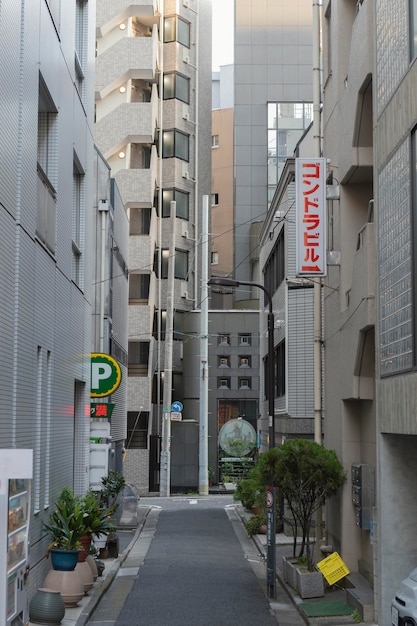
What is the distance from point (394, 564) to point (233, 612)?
13.0 ft

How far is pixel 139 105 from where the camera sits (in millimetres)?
58938

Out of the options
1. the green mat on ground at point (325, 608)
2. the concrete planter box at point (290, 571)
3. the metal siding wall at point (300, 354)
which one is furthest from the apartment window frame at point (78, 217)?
the metal siding wall at point (300, 354)

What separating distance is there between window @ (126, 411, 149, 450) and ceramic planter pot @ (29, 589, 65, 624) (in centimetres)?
4212

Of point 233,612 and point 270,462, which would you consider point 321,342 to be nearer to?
point 270,462

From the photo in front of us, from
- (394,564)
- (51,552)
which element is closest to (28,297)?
(51,552)

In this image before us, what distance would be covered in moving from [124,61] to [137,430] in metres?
21.8

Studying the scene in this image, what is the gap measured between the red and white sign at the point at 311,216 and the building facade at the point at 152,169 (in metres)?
34.0

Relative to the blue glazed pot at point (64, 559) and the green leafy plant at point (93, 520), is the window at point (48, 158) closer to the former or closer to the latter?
the green leafy plant at point (93, 520)

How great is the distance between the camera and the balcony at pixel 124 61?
58969mm

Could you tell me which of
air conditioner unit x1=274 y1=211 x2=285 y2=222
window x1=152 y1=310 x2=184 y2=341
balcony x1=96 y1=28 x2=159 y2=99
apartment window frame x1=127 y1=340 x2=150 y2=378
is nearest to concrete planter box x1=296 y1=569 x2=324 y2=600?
air conditioner unit x1=274 y1=211 x2=285 y2=222

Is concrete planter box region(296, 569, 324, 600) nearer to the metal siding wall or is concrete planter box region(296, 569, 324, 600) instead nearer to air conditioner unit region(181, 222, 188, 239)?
the metal siding wall

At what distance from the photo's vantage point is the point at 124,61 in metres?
59.0

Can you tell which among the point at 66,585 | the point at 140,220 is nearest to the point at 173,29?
the point at 140,220

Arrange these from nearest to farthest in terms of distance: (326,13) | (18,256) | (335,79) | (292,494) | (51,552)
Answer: (18,256) < (51,552) < (292,494) < (335,79) < (326,13)
